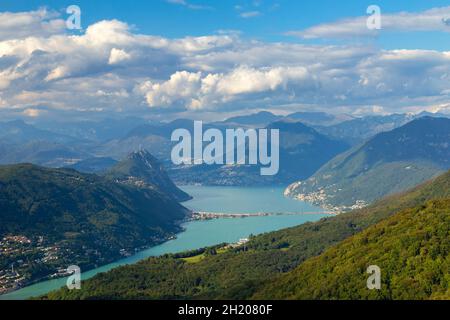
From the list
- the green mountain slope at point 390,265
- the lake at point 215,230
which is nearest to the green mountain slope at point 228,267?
the green mountain slope at point 390,265

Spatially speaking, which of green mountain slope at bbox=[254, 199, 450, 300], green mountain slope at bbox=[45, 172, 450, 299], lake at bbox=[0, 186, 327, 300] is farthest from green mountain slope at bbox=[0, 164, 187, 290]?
green mountain slope at bbox=[254, 199, 450, 300]

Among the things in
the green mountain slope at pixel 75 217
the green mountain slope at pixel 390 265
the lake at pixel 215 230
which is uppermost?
the green mountain slope at pixel 390 265

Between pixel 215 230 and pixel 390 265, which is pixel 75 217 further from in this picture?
pixel 390 265

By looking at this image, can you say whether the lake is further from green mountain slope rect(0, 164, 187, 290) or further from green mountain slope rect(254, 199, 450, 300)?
green mountain slope rect(254, 199, 450, 300)

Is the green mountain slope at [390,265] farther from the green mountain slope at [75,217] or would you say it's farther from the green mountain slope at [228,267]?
the green mountain slope at [75,217]

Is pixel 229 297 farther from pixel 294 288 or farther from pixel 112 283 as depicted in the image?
pixel 112 283

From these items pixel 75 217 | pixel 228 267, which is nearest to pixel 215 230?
pixel 75 217
